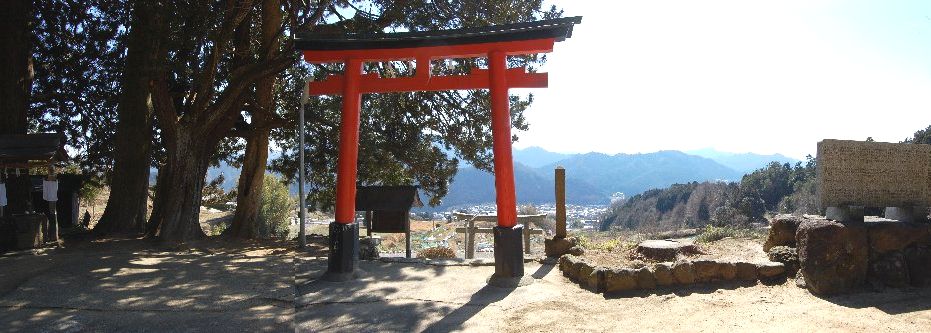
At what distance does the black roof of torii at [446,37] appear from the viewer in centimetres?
707

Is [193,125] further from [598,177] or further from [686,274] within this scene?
A: [598,177]

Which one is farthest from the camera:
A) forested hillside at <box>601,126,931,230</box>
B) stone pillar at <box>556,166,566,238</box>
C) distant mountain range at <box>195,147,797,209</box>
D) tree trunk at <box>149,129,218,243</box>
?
distant mountain range at <box>195,147,797,209</box>

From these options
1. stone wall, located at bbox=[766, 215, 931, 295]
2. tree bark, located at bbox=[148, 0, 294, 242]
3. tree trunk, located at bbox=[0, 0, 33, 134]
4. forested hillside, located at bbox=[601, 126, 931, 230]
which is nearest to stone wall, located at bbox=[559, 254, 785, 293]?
stone wall, located at bbox=[766, 215, 931, 295]

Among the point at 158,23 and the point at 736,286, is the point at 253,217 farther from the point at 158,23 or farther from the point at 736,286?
the point at 736,286

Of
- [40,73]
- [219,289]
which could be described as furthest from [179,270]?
[40,73]

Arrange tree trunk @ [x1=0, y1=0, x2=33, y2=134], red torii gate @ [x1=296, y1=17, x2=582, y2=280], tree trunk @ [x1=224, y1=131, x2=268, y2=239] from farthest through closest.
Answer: tree trunk @ [x1=224, y1=131, x2=268, y2=239], tree trunk @ [x1=0, y1=0, x2=33, y2=134], red torii gate @ [x1=296, y1=17, x2=582, y2=280]

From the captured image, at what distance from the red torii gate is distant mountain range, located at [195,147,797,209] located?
313 feet

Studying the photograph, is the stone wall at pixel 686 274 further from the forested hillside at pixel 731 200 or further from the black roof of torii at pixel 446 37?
the forested hillside at pixel 731 200

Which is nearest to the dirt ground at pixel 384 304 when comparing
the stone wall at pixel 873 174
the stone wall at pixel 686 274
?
the stone wall at pixel 686 274

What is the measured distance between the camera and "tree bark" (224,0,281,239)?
39.6ft

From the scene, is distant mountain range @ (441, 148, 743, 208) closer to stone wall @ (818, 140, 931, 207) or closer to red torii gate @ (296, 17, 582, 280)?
red torii gate @ (296, 17, 582, 280)

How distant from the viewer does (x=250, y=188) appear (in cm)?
1330

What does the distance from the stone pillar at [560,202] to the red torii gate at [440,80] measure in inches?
78.1

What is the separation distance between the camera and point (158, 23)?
8.95 metres
